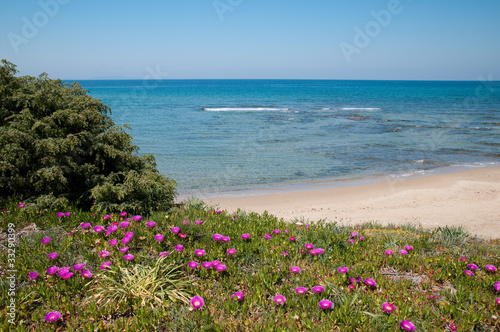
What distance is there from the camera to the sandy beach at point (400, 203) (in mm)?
9383

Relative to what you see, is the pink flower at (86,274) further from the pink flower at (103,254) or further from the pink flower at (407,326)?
the pink flower at (407,326)

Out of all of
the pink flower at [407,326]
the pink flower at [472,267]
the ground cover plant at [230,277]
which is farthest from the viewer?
the pink flower at [472,267]

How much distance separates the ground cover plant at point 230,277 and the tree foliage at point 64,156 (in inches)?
15.5

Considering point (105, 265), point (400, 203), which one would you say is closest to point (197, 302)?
point (105, 265)

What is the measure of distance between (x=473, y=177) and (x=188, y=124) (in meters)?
22.8

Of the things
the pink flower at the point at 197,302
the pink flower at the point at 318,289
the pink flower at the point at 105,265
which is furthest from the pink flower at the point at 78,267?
the pink flower at the point at 318,289

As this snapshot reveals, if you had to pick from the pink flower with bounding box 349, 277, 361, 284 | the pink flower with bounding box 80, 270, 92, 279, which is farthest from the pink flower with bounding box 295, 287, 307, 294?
the pink flower with bounding box 80, 270, 92, 279

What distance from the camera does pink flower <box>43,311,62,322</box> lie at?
2.97 meters

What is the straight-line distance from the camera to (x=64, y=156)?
5.43 meters

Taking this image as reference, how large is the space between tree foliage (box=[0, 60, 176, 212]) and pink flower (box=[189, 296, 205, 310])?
2.57 meters

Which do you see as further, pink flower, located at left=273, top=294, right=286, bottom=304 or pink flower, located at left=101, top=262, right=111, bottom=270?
pink flower, located at left=101, top=262, right=111, bottom=270

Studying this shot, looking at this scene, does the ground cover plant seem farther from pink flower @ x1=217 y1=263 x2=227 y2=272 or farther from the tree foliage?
the tree foliage

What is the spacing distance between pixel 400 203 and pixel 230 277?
29.2 ft

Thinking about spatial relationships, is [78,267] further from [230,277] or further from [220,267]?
[230,277]
